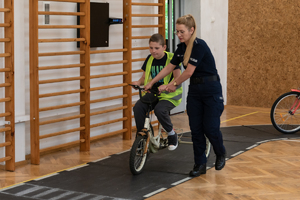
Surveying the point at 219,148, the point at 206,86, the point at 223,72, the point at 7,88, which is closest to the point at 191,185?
the point at 219,148

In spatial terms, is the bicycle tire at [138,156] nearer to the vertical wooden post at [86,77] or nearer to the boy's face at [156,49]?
the boy's face at [156,49]

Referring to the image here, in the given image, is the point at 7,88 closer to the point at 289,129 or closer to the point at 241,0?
the point at 289,129

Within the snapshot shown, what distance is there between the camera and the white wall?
24.6ft

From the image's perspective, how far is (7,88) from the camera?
13.7ft

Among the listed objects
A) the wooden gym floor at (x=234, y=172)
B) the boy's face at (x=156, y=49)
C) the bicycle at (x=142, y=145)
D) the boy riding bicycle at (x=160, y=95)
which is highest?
the boy's face at (x=156, y=49)

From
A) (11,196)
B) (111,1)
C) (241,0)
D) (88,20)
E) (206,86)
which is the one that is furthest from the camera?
(241,0)

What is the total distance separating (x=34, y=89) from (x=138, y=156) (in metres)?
1.22

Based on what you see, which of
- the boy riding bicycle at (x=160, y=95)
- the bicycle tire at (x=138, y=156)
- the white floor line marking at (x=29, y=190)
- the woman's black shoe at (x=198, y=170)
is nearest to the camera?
the white floor line marking at (x=29, y=190)

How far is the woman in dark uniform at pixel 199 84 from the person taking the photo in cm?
367

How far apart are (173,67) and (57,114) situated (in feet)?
5.36

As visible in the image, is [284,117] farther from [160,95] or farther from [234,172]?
[160,95]

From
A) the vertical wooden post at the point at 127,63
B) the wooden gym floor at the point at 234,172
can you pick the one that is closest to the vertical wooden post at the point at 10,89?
the wooden gym floor at the point at 234,172

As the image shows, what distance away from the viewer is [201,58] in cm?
365

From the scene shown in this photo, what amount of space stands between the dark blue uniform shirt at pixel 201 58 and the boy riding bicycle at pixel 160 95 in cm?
30
